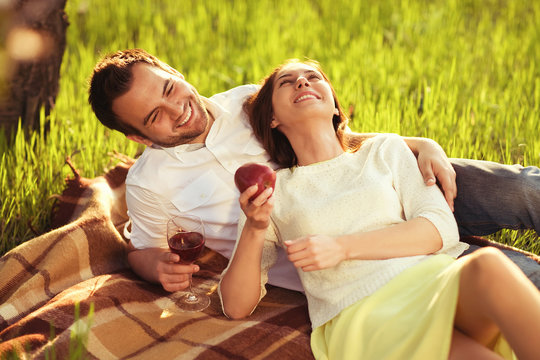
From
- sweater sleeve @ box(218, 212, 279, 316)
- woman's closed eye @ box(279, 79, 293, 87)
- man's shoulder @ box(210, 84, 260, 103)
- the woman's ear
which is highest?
woman's closed eye @ box(279, 79, 293, 87)

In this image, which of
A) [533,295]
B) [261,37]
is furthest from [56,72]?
[533,295]

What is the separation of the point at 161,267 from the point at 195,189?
0.43 metres

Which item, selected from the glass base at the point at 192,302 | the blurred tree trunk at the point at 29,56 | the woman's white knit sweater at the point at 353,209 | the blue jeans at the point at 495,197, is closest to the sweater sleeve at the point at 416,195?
the woman's white knit sweater at the point at 353,209

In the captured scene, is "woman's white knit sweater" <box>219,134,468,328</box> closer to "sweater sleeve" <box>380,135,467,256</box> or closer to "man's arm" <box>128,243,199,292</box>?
"sweater sleeve" <box>380,135,467,256</box>

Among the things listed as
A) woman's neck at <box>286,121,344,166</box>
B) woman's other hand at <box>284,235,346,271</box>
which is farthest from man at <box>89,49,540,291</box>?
woman's other hand at <box>284,235,346,271</box>

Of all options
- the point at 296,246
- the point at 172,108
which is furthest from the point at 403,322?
the point at 172,108

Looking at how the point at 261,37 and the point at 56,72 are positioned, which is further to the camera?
the point at 261,37

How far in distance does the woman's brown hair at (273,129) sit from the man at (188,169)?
0.08 metres

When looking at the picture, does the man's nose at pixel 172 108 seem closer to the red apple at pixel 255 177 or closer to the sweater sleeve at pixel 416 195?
the red apple at pixel 255 177

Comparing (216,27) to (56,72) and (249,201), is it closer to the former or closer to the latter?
(56,72)

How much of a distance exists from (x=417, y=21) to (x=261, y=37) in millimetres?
1612

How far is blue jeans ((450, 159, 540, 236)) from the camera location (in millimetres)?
2645

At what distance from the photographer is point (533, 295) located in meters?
1.81

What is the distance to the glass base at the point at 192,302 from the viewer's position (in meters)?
2.69
